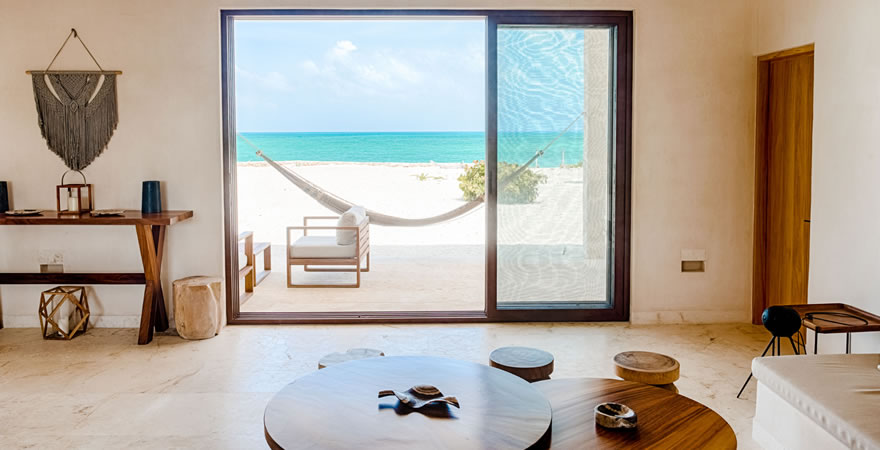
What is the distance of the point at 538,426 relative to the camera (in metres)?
1.79

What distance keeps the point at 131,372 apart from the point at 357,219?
243 centimetres

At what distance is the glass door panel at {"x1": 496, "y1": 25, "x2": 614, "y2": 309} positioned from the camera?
13.6ft

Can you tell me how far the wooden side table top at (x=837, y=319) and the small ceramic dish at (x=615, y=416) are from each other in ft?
3.74

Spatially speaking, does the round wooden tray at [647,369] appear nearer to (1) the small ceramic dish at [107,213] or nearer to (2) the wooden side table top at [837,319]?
(2) the wooden side table top at [837,319]

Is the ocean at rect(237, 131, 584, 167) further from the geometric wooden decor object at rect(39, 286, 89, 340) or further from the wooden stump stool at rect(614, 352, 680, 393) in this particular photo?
the wooden stump stool at rect(614, 352, 680, 393)

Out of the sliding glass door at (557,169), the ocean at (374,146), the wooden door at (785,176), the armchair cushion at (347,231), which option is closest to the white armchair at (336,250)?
the armchair cushion at (347,231)

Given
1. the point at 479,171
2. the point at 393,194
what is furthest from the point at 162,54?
the point at 393,194

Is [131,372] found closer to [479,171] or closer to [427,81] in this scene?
[479,171]

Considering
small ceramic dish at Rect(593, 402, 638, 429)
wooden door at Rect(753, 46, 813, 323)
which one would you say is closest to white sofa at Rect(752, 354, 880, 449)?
small ceramic dish at Rect(593, 402, 638, 429)

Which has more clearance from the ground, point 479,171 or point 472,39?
point 472,39

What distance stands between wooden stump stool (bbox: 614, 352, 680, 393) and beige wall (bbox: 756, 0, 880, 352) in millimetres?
1160

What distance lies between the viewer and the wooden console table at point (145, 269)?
367 centimetres

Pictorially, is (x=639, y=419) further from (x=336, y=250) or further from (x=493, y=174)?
(x=336, y=250)

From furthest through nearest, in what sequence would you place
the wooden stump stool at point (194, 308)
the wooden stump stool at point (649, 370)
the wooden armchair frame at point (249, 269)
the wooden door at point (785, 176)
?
the wooden armchair frame at point (249, 269), the wooden stump stool at point (194, 308), the wooden door at point (785, 176), the wooden stump stool at point (649, 370)
